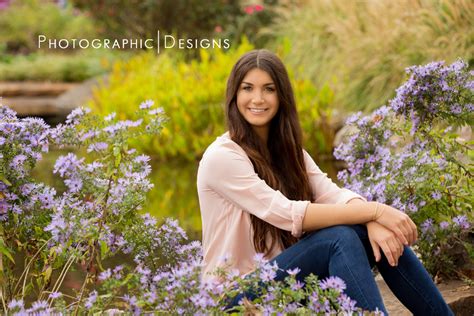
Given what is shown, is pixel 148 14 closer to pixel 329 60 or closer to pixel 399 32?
pixel 329 60

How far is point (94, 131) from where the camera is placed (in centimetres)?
251

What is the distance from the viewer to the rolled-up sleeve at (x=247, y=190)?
262 centimetres

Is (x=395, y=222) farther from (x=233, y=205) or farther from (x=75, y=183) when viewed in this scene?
(x=75, y=183)

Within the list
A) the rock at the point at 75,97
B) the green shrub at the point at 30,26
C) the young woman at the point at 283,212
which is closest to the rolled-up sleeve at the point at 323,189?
the young woman at the point at 283,212

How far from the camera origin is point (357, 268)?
2.44 meters

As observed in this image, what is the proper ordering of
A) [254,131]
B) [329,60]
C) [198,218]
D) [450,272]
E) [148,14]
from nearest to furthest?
1. [254,131]
2. [450,272]
3. [198,218]
4. [329,60]
5. [148,14]

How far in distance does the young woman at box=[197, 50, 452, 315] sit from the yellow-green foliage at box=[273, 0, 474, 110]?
13.5 feet

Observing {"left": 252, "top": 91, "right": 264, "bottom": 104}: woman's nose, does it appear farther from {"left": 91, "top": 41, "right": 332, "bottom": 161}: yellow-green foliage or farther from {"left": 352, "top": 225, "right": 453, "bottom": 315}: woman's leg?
{"left": 91, "top": 41, "right": 332, "bottom": 161}: yellow-green foliage

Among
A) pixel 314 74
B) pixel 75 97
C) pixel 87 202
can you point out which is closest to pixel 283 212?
pixel 87 202

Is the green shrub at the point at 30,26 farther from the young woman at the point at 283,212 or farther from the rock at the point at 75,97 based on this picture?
the young woman at the point at 283,212

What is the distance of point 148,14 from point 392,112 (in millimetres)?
9132

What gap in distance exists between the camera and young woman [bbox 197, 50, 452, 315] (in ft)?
8.36

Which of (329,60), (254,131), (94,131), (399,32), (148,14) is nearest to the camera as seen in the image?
(94,131)

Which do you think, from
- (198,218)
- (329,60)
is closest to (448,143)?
(198,218)
